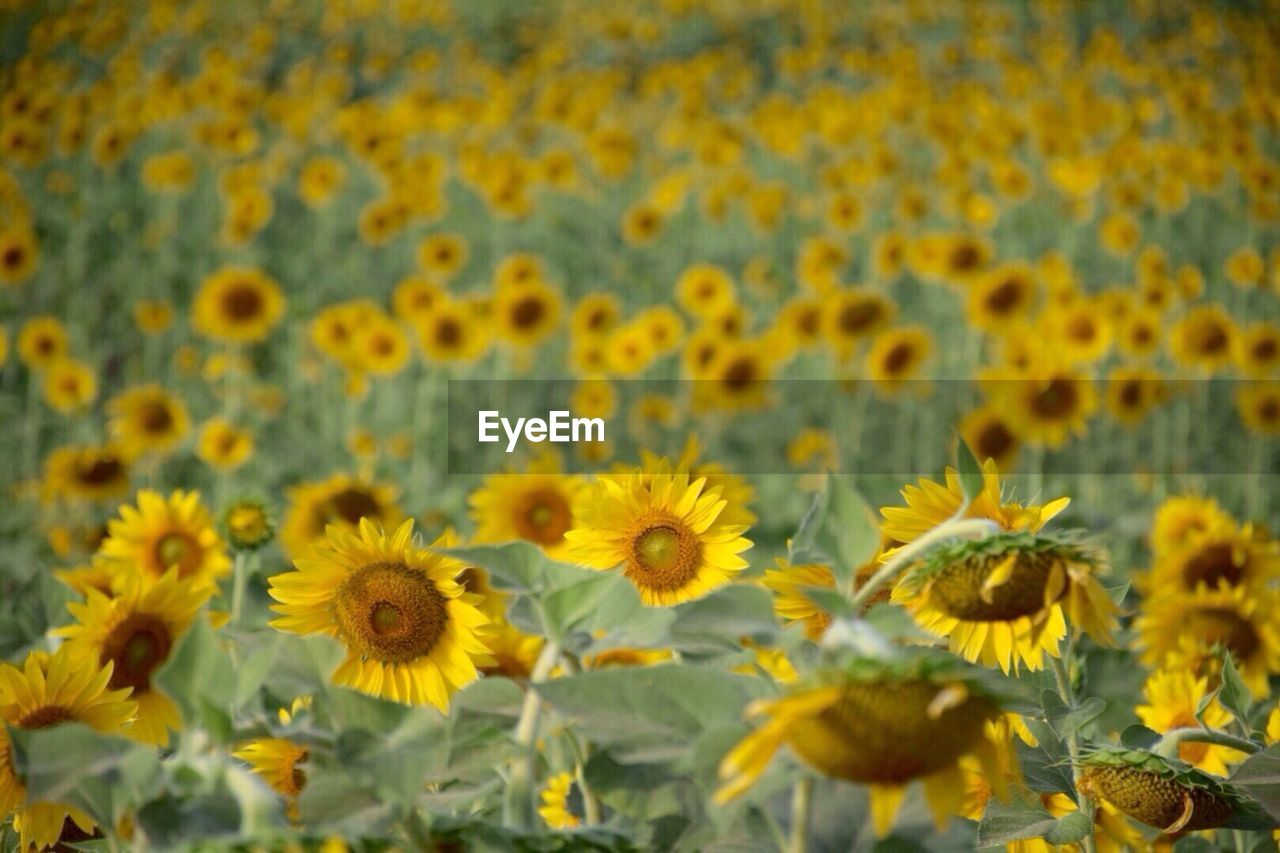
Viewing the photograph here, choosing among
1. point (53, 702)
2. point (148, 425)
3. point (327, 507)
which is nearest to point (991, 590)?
point (53, 702)

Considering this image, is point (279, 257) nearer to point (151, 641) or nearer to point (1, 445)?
point (1, 445)

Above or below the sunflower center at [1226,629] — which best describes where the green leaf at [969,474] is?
above

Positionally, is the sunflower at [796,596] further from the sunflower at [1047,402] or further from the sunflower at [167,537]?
the sunflower at [1047,402]

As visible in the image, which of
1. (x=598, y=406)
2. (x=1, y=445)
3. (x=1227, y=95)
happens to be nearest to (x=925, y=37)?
(x=1227, y=95)

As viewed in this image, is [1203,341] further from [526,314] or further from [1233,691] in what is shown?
[1233,691]

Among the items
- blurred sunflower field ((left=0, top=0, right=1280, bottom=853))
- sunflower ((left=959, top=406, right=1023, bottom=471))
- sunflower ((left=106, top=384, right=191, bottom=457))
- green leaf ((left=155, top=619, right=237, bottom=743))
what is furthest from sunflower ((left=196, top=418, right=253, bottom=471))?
green leaf ((left=155, top=619, right=237, bottom=743))

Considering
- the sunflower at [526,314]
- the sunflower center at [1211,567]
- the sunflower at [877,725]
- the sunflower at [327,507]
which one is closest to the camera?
the sunflower at [877,725]

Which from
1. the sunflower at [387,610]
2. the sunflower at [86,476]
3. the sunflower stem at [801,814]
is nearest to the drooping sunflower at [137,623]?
the sunflower at [387,610]
